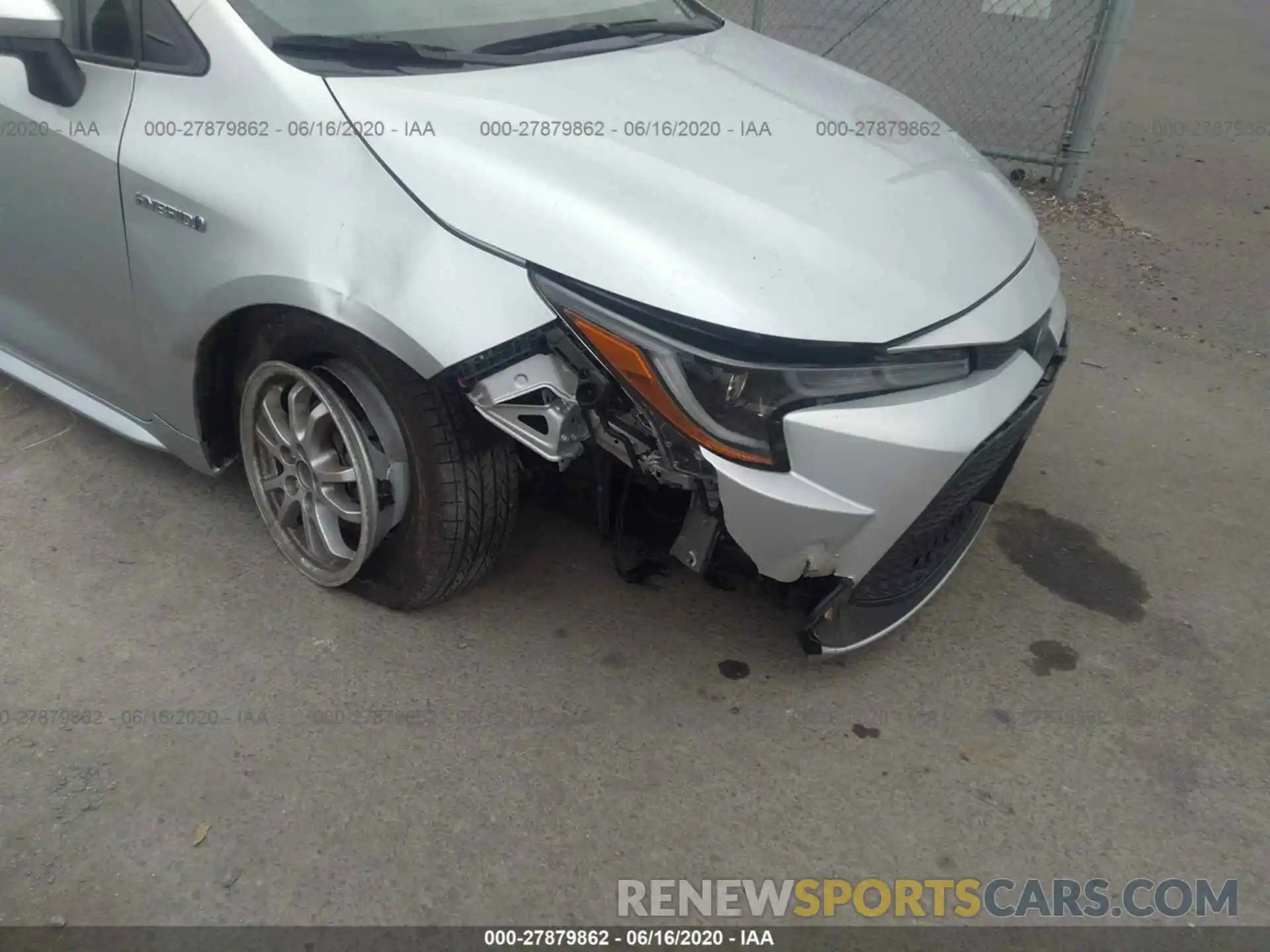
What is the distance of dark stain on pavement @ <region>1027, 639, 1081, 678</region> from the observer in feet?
8.38

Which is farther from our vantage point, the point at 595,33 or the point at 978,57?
the point at 978,57

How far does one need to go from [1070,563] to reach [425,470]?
193 cm

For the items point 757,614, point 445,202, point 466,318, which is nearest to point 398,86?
point 445,202

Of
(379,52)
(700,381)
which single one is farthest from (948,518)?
(379,52)

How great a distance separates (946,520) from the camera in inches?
87.7

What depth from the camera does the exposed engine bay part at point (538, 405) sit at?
196 centimetres

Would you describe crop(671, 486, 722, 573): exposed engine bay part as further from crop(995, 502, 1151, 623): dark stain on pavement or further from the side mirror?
the side mirror

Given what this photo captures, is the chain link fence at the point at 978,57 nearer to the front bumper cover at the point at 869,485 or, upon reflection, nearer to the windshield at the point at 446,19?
the windshield at the point at 446,19

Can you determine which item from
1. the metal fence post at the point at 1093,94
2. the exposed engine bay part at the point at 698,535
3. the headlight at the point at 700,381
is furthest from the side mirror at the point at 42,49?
the metal fence post at the point at 1093,94

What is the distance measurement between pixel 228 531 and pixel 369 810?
1118 millimetres

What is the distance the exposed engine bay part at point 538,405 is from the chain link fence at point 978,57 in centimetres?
471

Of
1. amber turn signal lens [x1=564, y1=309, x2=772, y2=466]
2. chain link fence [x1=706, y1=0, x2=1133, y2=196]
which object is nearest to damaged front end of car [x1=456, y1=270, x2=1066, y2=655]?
amber turn signal lens [x1=564, y1=309, x2=772, y2=466]

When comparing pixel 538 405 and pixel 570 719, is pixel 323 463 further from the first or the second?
pixel 570 719

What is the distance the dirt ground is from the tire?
0.50ft
